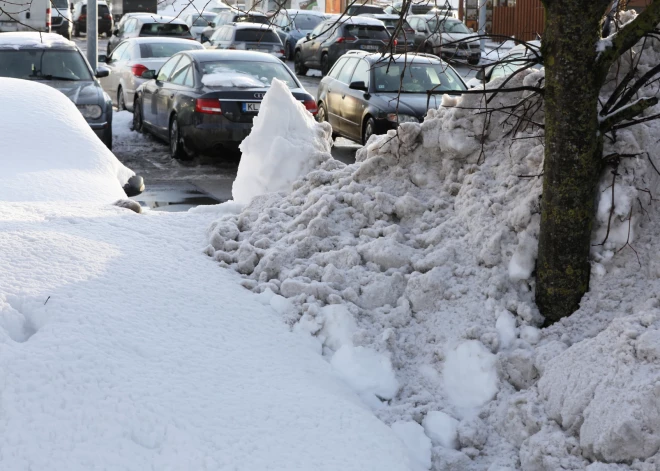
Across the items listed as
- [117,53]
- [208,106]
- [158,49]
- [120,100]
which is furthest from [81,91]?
[117,53]

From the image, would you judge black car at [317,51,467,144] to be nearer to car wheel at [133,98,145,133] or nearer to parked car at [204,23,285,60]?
car wheel at [133,98,145,133]

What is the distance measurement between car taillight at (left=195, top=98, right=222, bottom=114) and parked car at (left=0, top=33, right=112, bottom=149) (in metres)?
1.22

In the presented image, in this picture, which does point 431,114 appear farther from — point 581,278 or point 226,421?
point 226,421

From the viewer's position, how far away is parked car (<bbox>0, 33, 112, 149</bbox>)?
41.9 feet

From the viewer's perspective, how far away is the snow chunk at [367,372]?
4359 mm

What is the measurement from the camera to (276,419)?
3.85 meters

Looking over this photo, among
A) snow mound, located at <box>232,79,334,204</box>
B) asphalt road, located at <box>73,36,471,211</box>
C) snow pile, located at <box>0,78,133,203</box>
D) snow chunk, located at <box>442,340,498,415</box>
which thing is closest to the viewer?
snow chunk, located at <box>442,340,498,415</box>

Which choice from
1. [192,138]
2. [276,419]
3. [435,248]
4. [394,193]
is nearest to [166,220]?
[394,193]

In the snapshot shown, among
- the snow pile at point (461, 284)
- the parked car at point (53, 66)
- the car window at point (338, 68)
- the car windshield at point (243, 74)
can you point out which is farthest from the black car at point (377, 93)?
the snow pile at point (461, 284)

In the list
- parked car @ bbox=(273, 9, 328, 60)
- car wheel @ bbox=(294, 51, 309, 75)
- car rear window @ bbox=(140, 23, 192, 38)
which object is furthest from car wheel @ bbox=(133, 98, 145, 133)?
parked car @ bbox=(273, 9, 328, 60)

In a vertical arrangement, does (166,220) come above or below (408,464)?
above

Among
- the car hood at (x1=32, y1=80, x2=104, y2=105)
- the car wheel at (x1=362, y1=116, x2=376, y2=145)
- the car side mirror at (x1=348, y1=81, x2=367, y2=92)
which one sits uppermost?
the car side mirror at (x1=348, y1=81, x2=367, y2=92)

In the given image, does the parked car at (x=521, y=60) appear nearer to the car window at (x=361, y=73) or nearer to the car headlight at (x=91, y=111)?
the car window at (x=361, y=73)

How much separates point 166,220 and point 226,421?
271cm
